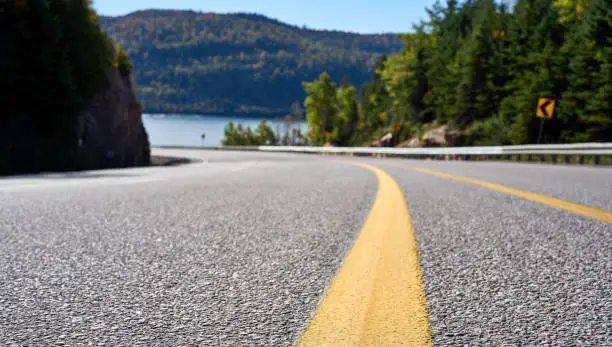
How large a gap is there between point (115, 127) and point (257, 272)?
3687cm

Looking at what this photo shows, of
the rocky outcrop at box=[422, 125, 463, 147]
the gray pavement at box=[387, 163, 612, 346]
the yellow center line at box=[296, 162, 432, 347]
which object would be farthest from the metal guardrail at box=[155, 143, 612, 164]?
the yellow center line at box=[296, 162, 432, 347]

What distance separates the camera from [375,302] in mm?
1783

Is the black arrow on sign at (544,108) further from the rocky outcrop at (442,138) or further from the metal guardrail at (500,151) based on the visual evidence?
the rocky outcrop at (442,138)

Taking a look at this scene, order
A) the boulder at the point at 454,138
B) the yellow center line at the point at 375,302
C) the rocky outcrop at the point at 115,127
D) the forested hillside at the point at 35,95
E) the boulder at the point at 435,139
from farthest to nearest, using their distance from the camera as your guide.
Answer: the boulder at the point at 435,139, the boulder at the point at 454,138, the rocky outcrop at the point at 115,127, the forested hillside at the point at 35,95, the yellow center line at the point at 375,302

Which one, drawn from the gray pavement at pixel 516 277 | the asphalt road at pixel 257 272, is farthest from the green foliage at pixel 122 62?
the gray pavement at pixel 516 277

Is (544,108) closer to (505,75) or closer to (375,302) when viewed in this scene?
(375,302)

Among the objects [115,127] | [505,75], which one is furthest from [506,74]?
[115,127]

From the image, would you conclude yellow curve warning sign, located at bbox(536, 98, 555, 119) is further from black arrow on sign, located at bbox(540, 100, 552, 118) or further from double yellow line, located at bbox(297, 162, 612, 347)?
double yellow line, located at bbox(297, 162, 612, 347)

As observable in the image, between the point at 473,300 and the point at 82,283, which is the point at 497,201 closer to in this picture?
the point at 473,300

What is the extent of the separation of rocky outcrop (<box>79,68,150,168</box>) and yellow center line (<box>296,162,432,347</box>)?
28.9 metres

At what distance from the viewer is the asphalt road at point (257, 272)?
5.16ft

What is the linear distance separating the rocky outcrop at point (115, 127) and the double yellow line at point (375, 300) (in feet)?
94.5

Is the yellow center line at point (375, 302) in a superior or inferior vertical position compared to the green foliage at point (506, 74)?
inferior

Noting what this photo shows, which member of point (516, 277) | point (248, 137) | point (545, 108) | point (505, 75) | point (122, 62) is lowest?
point (248, 137)
